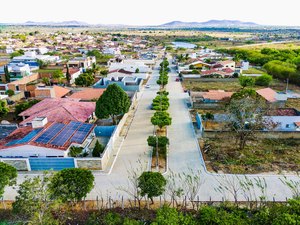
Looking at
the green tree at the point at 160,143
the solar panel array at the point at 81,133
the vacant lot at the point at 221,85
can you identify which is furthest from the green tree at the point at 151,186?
the vacant lot at the point at 221,85

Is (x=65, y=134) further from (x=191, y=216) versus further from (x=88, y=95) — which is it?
(x=88, y=95)

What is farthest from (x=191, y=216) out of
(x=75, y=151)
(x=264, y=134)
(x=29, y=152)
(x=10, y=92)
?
(x=10, y=92)

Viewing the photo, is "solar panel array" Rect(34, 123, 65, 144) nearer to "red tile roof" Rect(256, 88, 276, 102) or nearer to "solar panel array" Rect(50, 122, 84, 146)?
"solar panel array" Rect(50, 122, 84, 146)

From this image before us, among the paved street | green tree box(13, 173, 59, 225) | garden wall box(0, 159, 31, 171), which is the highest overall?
green tree box(13, 173, 59, 225)

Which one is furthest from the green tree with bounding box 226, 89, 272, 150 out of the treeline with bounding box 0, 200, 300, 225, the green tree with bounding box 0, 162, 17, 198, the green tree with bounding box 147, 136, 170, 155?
the green tree with bounding box 0, 162, 17, 198

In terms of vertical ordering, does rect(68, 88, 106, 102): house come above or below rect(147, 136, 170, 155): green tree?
above
